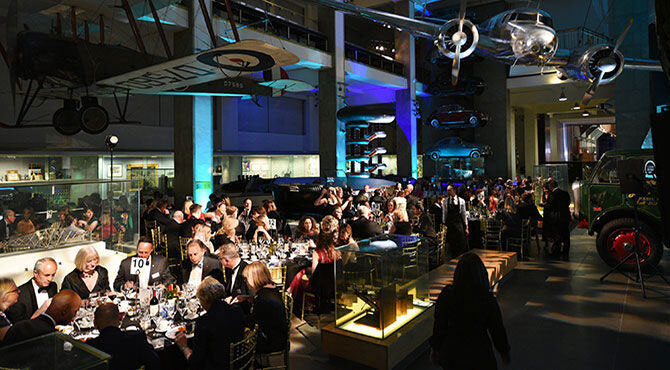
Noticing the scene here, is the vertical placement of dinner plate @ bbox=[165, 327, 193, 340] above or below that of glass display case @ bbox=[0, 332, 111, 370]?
below

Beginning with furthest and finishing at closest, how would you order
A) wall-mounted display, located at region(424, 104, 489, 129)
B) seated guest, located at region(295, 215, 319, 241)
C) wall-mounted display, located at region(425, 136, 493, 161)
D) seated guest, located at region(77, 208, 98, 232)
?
wall-mounted display, located at region(425, 136, 493, 161)
wall-mounted display, located at region(424, 104, 489, 129)
seated guest, located at region(295, 215, 319, 241)
seated guest, located at region(77, 208, 98, 232)

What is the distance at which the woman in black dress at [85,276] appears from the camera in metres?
3.83

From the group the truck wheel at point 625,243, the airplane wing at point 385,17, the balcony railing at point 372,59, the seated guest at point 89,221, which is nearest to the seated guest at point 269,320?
the seated guest at point 89,221

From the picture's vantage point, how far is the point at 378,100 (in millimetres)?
24141

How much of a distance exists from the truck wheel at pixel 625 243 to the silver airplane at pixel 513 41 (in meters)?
4.12

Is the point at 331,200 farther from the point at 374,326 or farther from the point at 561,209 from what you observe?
the point at 374,326

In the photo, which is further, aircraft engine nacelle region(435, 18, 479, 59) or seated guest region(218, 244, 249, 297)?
aircraft engine nacelle region(435, 18, 479, 59)

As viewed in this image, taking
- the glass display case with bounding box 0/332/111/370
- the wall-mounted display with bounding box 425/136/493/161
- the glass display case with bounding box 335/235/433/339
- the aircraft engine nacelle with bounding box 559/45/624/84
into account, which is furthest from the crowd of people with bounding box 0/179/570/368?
the wall-mounted display with bounding box 425/136/493/161

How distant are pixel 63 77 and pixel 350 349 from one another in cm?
745

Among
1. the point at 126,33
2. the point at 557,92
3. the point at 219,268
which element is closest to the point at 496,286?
the point at 219,268

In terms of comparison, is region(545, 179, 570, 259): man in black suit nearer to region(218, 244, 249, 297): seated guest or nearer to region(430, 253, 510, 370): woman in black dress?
region(430, 253, 510, 370): woman in black dress

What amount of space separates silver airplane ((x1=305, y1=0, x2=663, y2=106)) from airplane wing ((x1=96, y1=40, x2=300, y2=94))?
267cm

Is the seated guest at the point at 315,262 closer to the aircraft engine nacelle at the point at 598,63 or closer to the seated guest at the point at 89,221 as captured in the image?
the seated guest at the point at 89,221

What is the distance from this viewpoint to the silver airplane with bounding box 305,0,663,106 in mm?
8867
